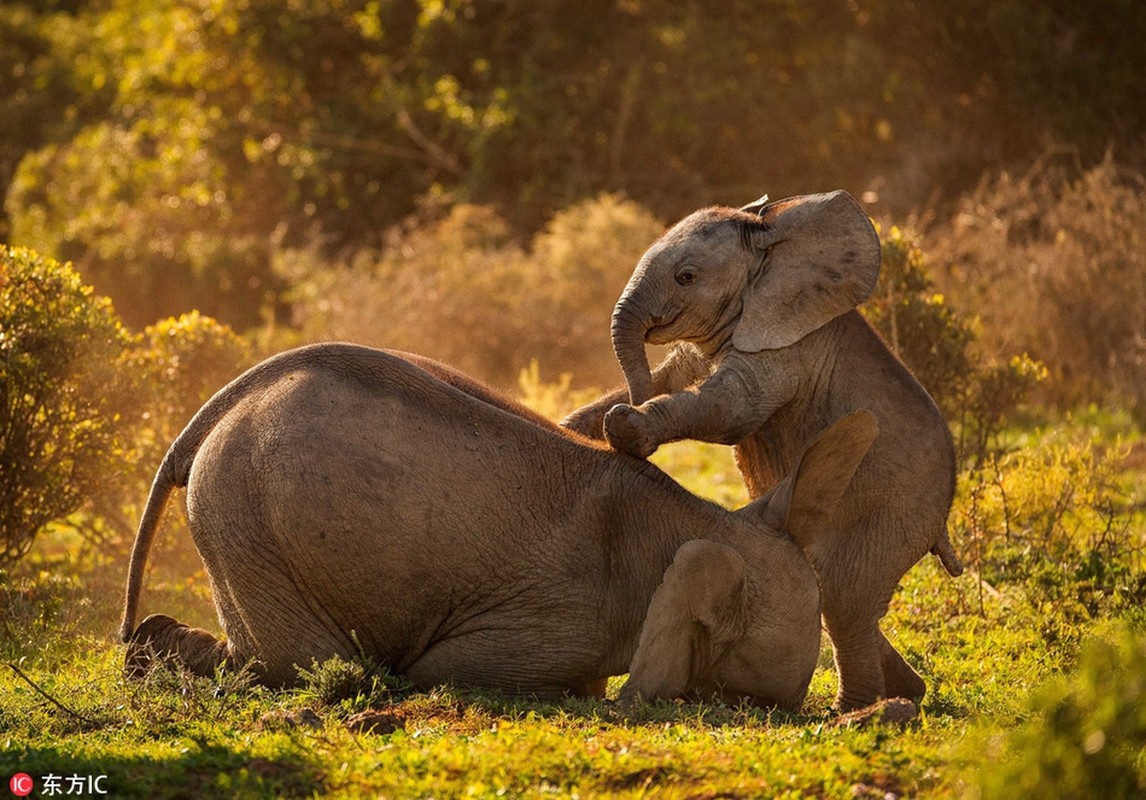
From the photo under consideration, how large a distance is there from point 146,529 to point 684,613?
270 centimetres

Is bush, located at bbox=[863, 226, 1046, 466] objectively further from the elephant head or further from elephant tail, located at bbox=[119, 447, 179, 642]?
elephant tail, located at bbox=[119, 447, 179, 642]

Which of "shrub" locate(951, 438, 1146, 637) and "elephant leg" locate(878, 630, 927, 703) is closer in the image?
"elephant leg" locate(878, 630, 927, 703)

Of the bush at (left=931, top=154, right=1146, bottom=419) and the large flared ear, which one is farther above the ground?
the bush at (left=931, top=154, right=1146, bottom=419)

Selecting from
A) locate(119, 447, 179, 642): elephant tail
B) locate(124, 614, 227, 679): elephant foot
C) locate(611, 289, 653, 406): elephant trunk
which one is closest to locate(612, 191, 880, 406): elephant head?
locate(611, 289, 653, 406): elephant trunk

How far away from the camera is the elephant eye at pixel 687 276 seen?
322 inches

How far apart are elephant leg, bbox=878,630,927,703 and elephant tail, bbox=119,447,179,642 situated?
11.7 ft

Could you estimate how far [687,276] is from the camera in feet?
26.9

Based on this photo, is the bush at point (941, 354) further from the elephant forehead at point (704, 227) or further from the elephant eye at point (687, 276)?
the elephant eye at point (687, 276)

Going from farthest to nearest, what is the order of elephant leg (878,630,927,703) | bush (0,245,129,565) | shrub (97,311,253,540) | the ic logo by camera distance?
shrub (97,311,253,540), bush (0,245,129,565), elephant leg (878,630,927,703), the ic logo

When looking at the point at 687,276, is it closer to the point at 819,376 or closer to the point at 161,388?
the point at 819,376

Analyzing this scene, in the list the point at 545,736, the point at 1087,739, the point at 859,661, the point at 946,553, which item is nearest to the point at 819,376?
the point at 946,553

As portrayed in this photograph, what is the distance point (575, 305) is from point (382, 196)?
6610 mm

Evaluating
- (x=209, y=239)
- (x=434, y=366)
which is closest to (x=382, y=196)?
(x=209, y=239)

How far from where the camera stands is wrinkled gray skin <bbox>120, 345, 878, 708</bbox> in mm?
7520
